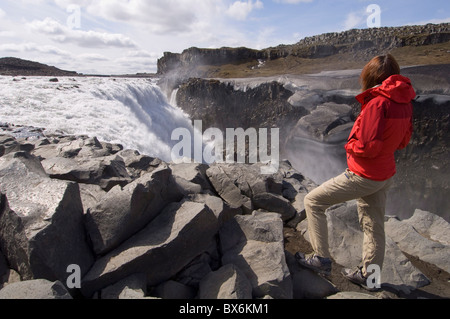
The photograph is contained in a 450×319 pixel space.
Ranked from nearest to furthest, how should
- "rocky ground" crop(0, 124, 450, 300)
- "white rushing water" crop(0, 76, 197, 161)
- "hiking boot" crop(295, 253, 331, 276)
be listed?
"rocky ground" crop(0, 124, 450, 300) < "hiking boot" crop(295, 253, 331, 276) < "white rushing water" crop(0, 76, 197, 161)

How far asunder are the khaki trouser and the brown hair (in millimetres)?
704

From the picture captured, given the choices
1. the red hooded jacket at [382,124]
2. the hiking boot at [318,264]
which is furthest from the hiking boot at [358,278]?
the red hooded jacket at [382,124]

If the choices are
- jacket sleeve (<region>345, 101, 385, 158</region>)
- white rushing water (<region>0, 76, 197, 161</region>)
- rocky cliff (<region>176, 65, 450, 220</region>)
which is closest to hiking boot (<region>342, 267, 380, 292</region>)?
jacket sleeve (<region>345, 101, 385, 158</region>)

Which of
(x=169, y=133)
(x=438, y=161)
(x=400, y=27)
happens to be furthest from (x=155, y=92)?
(x=400, y=27)

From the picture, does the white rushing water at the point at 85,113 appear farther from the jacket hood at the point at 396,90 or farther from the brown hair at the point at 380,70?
the jacket hood at the point at 396,90

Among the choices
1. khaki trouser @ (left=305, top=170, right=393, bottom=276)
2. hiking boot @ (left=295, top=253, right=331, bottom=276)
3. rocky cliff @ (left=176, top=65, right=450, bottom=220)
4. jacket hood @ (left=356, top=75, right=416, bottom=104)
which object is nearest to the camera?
jacket hood @ (left=356, top=75, right=416, bottom=104)

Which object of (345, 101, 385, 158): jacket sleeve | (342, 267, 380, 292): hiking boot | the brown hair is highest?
the brown hair

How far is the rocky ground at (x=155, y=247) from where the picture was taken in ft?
6.82

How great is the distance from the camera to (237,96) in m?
16.9

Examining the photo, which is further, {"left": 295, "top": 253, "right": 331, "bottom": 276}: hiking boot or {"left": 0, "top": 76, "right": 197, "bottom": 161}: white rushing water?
{"left": 0, "top": 76, "right": 197, "bottom": 161}: white rushing water

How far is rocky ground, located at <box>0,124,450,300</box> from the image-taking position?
6.82ft

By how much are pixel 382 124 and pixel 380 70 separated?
1.41 feet

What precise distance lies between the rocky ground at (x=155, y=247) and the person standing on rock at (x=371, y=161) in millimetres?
297

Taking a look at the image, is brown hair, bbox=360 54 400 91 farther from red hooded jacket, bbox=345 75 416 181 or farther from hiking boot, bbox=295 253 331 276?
hiking boot, bbox=295 253 331 276
